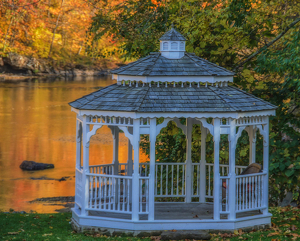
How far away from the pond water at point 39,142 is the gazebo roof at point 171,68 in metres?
8.09

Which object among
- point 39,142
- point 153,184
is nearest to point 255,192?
point 153,184

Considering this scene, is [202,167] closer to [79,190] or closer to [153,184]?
[153,184]

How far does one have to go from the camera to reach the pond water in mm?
18891

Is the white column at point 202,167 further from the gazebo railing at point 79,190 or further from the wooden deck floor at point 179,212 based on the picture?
the gazebo railing at point 79,190

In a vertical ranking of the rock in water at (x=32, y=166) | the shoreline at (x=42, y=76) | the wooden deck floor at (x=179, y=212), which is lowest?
the rock in water at (x=32, y=166)

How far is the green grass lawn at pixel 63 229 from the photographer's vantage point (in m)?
8.85

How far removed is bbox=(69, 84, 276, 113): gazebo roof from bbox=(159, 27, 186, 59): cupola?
0.80 meters

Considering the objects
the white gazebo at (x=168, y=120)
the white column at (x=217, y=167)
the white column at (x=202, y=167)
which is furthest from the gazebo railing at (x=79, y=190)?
the white column at (x=202, y=167)

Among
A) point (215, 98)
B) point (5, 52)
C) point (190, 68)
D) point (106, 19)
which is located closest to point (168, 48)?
point (190, 68)

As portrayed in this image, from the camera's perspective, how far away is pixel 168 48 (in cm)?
984

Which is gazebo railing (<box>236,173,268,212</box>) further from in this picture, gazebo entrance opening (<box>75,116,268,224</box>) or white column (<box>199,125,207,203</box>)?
white column (<box>199,125,207,203</box>)

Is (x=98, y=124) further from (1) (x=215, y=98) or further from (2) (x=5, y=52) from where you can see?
(2) (x=5, y=52)

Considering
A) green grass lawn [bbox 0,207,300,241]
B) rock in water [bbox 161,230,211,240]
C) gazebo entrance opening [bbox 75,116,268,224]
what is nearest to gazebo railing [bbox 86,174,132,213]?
gazebo entrance opening [bbox 75,116,268,224]

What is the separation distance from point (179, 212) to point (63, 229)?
2.41 meters
